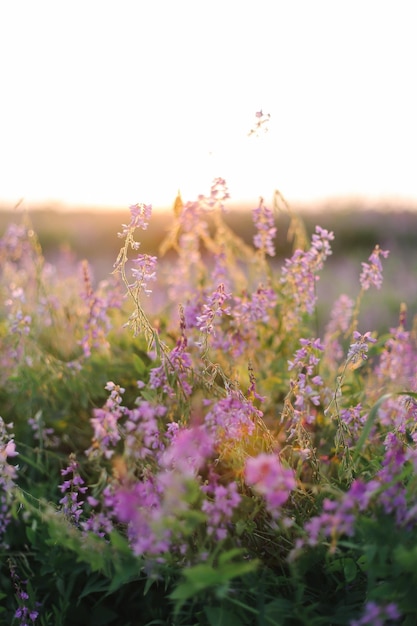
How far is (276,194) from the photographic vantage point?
347 centimetres

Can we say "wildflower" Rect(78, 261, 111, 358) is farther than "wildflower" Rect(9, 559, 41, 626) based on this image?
Yes

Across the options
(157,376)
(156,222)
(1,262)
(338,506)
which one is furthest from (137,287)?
(156,222)

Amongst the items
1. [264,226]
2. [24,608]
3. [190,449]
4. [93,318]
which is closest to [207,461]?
[24,608]

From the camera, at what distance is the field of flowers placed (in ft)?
5.92

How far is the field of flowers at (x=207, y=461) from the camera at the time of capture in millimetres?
1805

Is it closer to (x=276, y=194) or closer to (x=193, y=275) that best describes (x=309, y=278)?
(x=276, y=194)

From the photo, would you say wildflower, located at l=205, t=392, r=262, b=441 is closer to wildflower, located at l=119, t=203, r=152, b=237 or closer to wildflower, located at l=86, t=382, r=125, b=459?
wildflower, located at l=86, t=382, r=125, b=459

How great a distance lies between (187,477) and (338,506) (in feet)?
1.19

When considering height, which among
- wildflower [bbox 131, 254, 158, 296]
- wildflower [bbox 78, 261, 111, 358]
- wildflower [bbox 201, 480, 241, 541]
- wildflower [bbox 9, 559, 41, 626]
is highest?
wildflower [bbox 131, 254, 158, 296]

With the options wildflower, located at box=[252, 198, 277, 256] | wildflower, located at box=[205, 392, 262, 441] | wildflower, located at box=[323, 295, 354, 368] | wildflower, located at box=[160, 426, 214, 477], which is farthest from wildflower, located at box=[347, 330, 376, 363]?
wildflower, located at box=[323, 295, 354, 368]

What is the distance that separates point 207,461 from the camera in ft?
8.57

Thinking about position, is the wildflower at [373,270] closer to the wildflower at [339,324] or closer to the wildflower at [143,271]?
the wildflower at [339,324]

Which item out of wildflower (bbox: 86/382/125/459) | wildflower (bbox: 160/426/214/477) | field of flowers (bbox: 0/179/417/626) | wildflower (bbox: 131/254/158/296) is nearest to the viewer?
wildflower (bbox: 160/426/214/477)

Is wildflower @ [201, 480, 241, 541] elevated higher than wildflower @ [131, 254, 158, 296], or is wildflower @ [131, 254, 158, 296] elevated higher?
wildflower @ [131, 254, 158, 296]
